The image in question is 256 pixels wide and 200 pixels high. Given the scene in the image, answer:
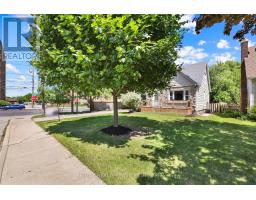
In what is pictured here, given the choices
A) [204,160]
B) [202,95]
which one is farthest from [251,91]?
[204,160]

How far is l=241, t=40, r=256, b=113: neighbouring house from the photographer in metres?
13.5

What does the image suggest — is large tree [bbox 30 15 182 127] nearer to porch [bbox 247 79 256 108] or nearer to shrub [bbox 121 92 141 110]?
porch [bbox 247 79 256 108]

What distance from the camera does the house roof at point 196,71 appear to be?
18.8 metres

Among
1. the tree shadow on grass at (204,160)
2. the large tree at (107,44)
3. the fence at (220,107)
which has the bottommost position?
the tree shadow on grass at (204,160)

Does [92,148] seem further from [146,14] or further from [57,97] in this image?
[57,97]

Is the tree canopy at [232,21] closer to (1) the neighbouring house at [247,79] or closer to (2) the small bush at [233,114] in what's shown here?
(2) the small bush at [233,114]

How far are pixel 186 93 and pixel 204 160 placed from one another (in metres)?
14.9

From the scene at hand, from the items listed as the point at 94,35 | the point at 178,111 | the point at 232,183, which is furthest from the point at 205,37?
the point at 232,183

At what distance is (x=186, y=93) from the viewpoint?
18.9 m

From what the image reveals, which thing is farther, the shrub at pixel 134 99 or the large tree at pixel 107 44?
the shrub at pixel 134 99

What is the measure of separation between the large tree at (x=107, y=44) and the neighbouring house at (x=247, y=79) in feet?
31.4

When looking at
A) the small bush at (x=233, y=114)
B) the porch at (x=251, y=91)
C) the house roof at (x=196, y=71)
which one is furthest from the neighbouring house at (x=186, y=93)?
the porch at (x=251, y=91)

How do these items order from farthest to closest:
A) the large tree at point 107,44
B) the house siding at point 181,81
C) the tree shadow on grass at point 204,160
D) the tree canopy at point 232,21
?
1. the house siding at point 181,81
2. the large tree at point 107,44
3. the tree canopy at point 232,21
4. the tree shadow on grass at point 204,160
